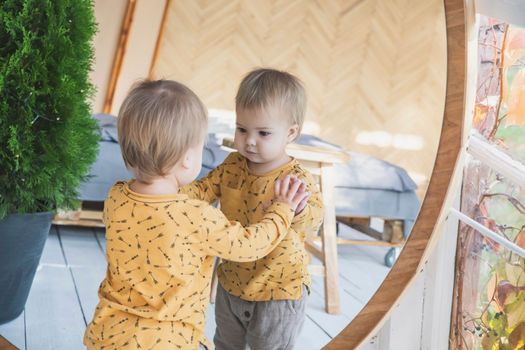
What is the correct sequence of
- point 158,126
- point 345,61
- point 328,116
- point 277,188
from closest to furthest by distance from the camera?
point 158,126 → point 277,188 → point 328,116 → point 345,61

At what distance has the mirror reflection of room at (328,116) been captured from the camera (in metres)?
1.35

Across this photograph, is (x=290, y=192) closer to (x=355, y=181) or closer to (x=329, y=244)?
(x=329, y=244)

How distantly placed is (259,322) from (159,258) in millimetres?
267

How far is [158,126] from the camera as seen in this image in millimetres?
788

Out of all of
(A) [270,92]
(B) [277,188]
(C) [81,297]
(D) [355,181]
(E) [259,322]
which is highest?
(A) [270,92]

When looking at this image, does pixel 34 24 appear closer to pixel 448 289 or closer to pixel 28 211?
pixel 28 211

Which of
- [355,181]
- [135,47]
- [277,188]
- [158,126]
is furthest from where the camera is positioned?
[135,47]

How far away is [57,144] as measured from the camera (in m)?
1.35

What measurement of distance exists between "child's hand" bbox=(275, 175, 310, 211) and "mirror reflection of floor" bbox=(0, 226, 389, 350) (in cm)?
35

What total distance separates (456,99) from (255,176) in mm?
322

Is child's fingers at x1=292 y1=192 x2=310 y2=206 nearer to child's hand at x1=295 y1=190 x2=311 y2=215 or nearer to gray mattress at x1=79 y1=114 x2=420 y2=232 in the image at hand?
child's hand at x1=295 y1=190 x2=311 y2=215

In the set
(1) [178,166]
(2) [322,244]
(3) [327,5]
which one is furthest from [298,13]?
(1) [178,166]

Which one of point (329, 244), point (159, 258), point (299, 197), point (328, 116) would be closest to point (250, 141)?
point (299, 197)

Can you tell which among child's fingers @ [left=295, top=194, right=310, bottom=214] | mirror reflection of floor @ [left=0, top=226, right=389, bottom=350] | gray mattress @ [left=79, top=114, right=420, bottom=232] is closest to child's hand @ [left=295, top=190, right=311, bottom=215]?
child's fingers @ [left=295, top=194, right=310, bottom=214]
